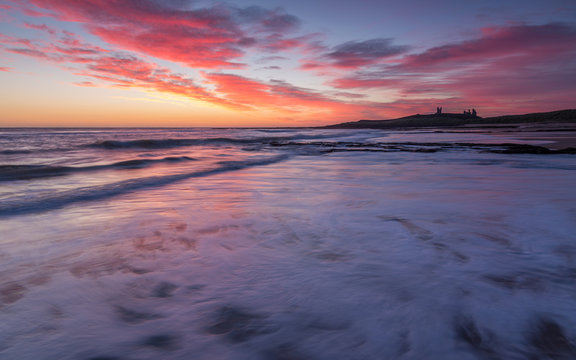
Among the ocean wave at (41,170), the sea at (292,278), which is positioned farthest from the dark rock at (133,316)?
the ocean wave at (41,170)

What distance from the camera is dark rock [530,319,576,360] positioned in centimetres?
Answer: 132

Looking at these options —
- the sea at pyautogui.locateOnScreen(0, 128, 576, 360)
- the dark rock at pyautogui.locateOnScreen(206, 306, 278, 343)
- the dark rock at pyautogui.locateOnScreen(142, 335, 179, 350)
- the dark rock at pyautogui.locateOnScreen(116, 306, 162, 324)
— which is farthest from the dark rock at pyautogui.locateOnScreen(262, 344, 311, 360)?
the dark rock at pyautogui.locateOnScreen(116, 306, 162, 324)

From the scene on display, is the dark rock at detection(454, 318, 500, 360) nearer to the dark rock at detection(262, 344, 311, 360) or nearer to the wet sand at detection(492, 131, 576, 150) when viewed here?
the dark rock at detection(262, 344, 311, 360)

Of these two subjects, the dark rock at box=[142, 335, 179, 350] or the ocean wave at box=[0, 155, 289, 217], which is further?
the ocean wave at box=[0, 155, 289, 217]

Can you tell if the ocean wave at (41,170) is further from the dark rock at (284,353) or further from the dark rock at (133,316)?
the dark rock at (284,353)

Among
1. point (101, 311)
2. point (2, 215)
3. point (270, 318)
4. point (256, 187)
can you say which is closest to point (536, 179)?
point (256, 187)

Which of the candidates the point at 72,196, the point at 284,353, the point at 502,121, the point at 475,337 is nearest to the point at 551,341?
the point at 475,337

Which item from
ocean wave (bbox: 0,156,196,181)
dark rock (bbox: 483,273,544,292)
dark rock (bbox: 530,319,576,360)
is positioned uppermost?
ocean wave (bbox: 0,156,196,181)

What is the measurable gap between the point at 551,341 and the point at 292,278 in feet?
4.54

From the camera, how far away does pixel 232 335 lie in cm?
151

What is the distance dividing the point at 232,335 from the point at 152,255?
1.29m

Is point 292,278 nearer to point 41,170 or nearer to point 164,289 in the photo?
point 164,289

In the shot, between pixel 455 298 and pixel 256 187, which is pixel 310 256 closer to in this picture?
pixel 455 298

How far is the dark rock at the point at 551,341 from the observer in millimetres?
1317
